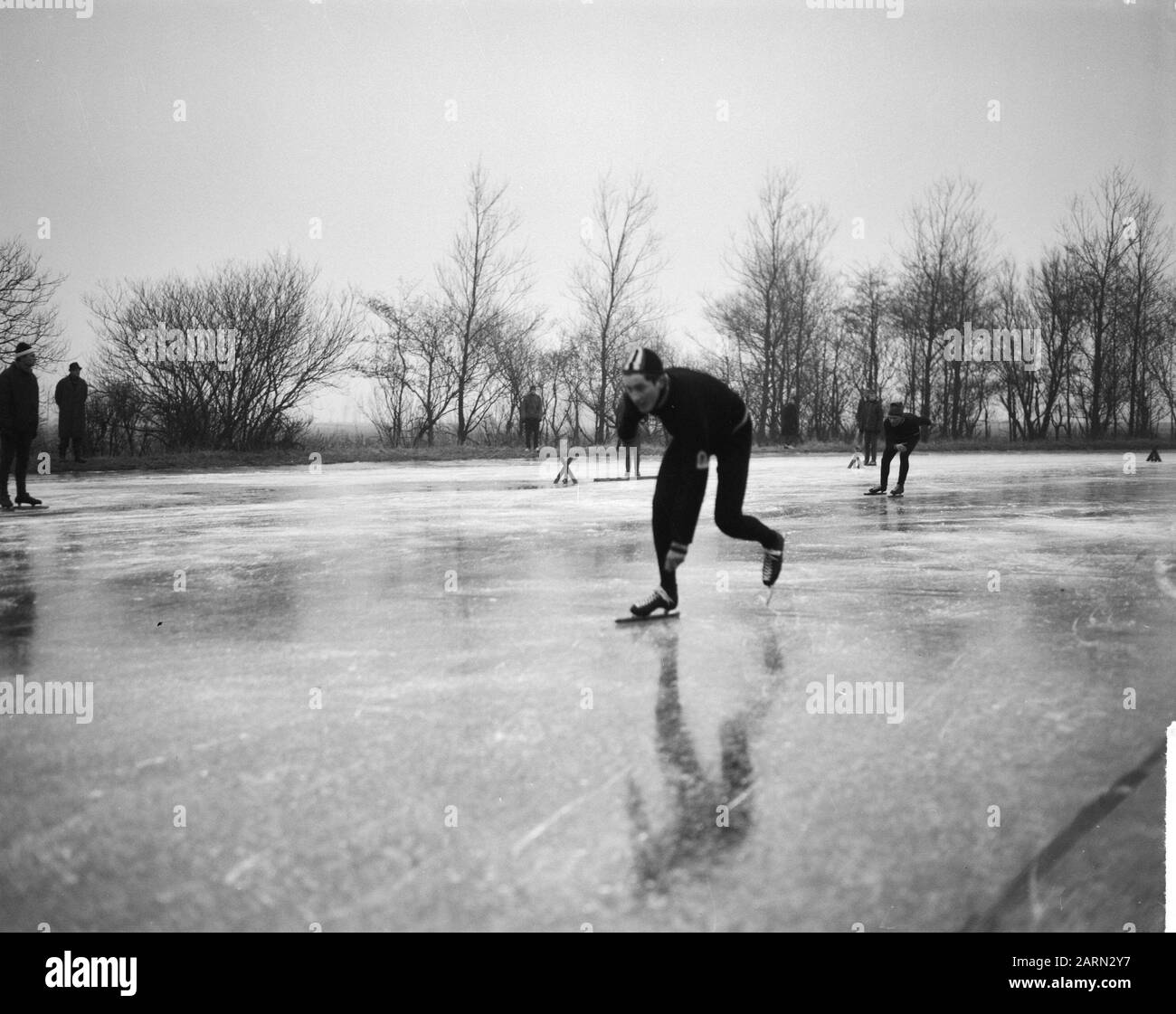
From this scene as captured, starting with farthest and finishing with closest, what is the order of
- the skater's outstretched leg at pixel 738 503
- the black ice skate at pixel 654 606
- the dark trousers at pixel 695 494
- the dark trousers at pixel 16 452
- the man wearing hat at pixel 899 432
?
the man wearing hat at pixel 899 432 < the dark trousers at pixel 16 452 < the skater's outstretched leg at pixel 738 503 < the black ice skate at pixel 654 606 < the dark trousers at pixel 695 494

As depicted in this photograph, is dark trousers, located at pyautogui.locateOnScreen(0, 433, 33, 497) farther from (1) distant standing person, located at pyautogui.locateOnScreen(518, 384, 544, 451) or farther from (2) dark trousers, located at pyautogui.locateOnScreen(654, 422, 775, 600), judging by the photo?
(1) distant standing person, located at pyautogui.locateOnScreen(518, 384, 544, 451)

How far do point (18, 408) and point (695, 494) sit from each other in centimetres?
1052

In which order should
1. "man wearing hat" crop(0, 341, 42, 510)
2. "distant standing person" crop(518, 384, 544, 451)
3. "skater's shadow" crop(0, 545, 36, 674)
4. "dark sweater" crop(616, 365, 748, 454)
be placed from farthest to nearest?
"distant standing person" crop(518, 384, 544, 451) → "man wearing hat" crop(0, 341, 42, 510) → "dark sweater" crop(616, 365, 748, 454) → "skater's shadow" crop(0, 545, 36, 674)

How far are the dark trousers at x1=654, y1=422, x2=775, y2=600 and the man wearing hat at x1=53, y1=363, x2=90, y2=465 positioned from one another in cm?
1831

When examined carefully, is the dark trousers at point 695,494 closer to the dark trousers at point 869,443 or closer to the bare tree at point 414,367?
the dark trousers at point 869,443

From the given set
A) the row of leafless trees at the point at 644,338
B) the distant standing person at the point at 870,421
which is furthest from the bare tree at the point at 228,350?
the distant standing person at the point at 870,421

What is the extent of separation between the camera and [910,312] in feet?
139

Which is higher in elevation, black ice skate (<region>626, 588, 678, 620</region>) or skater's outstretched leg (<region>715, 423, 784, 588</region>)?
skater's outstretched leg (<region>715, 423, 784, 588</region>)

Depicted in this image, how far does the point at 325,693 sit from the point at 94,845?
5.43 feet

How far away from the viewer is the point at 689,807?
123 inches

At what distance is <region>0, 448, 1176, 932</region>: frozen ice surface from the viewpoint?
2.57 metres

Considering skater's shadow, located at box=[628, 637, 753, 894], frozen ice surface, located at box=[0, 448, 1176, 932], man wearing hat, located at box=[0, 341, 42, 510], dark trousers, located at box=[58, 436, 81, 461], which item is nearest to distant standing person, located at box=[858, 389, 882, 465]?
frozen ice surface, located at box=[0, 448, 1176, 932]

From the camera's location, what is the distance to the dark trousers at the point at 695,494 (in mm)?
6008

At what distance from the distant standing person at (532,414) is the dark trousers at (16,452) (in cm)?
1651
